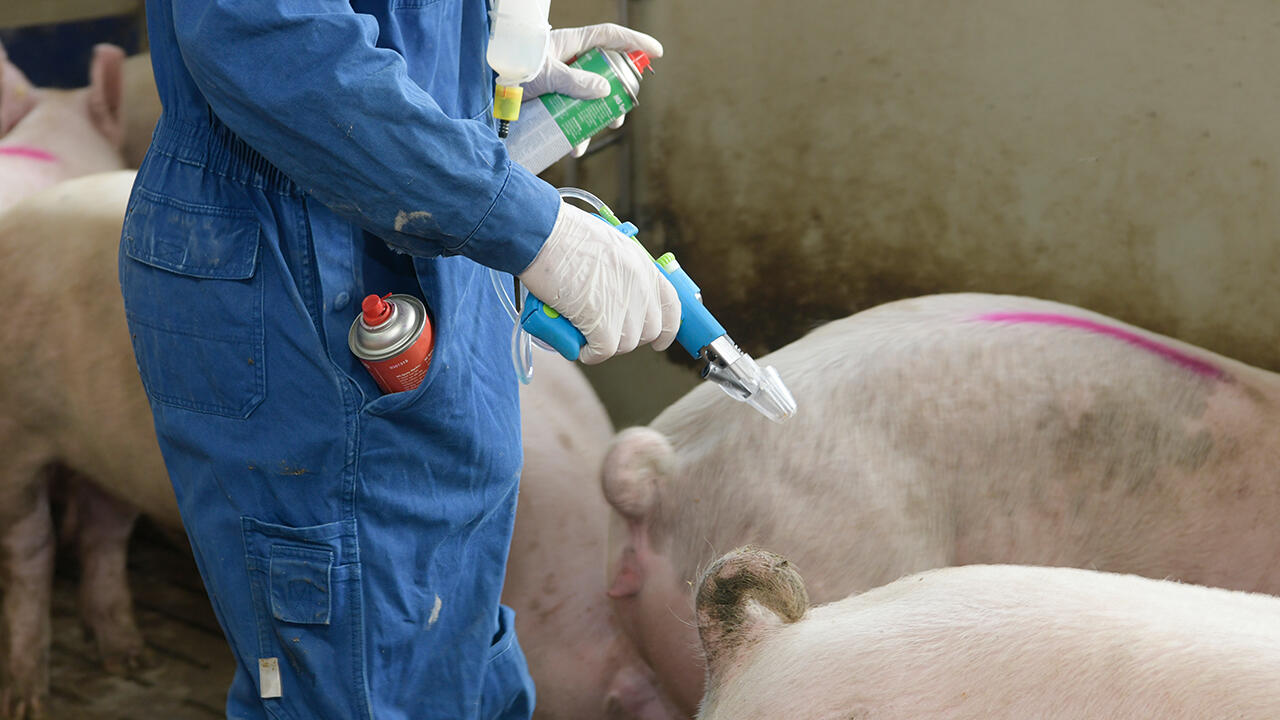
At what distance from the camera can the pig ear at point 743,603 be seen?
3.03ft

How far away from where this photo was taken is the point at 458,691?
124 cm

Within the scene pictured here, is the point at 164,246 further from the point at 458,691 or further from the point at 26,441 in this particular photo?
the point at 26,441

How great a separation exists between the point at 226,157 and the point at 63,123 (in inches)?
87.8

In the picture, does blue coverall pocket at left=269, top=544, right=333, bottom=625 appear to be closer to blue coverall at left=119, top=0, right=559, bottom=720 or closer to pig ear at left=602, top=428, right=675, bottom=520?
blue coverall at left=119, top=0, right=559, bottom=720

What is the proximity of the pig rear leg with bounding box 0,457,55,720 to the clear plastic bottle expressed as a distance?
167 cm

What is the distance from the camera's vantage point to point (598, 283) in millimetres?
1055

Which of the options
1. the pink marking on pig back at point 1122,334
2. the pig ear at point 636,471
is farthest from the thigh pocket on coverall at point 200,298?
the pink marking on pig back at point 1122,334

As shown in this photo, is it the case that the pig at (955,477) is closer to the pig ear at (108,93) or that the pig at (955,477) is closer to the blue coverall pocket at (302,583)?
the blue coverall pocket at (302,583)

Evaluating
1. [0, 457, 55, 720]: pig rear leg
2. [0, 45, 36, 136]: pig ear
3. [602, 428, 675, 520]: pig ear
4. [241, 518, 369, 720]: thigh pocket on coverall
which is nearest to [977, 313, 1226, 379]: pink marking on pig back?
[602, 428, 675, 520]: pig ear

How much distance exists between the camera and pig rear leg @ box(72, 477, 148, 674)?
2.48m

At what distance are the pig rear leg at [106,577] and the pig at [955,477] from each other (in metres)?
1.30

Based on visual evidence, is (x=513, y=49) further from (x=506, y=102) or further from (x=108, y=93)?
(x=108, y=93)

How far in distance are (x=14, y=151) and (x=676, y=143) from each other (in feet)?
5.42

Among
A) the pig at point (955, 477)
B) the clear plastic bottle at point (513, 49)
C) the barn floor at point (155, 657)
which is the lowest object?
the barn floor at point (155, 657)
